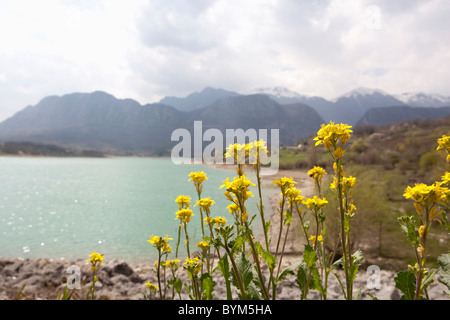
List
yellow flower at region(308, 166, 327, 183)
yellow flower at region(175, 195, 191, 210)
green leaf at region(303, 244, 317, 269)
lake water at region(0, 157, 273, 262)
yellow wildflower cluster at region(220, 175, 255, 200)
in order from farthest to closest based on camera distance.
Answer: lake water at region(0, 157, 273, 262) < yellow flower at region(175, 195, 191, 210) < yellow flower at region(308, 166, 327, 183) < green leaf at region(303, 244, 317, 269) < yellow wildflower cluster at region(220, 175, 255, 200)

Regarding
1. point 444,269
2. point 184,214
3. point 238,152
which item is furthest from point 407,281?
point 184,214

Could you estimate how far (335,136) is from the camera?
69.8 inches

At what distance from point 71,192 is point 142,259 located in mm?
34162

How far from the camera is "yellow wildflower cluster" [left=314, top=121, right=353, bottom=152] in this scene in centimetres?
175

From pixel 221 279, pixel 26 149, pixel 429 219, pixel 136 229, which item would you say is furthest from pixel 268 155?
pixel 26 149

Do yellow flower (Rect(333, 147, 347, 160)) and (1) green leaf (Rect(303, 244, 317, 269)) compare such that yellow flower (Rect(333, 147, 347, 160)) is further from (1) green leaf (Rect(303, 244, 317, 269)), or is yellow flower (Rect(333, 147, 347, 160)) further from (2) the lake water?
(2) the lake water

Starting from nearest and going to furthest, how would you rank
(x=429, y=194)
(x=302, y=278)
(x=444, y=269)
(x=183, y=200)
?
1. (x=429, y=194)
2. (x=444, y=269)
3. (x=302, y=278)
4. (x=183, y=200)

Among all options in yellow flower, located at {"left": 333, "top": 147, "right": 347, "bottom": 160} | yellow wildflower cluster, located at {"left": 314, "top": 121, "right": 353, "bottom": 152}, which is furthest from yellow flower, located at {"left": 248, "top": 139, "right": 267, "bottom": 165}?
yellow flower, located at {"left": 333, "top": 147, "right": 347, "bottom": 160}

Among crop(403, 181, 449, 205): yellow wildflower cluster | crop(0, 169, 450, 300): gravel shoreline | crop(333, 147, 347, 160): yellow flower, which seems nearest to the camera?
crop(403, 181, 449, 205): yellow wildflower cluster

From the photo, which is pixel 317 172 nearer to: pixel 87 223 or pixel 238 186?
pixel 238 186

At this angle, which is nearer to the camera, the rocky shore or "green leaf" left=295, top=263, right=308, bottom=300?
"green leaf" left=295, top=263, right=308, bottom=300

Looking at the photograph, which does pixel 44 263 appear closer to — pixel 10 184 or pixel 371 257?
pixel 371 257

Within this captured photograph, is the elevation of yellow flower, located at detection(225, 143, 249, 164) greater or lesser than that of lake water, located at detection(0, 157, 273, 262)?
greater

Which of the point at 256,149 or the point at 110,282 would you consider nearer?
the point at 256,149
